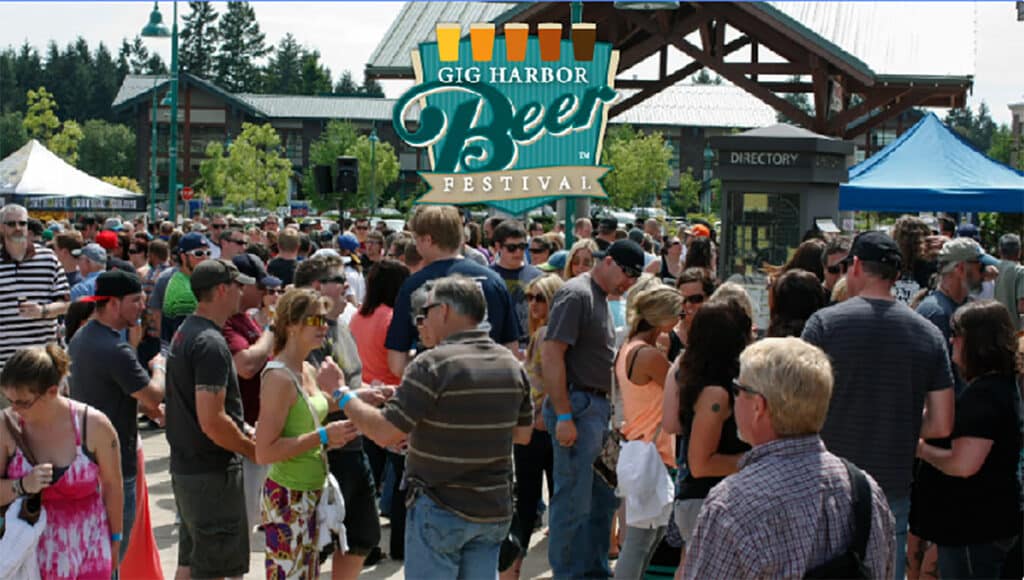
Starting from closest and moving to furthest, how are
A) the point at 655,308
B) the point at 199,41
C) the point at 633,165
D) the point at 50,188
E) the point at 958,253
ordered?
1. the point at 655,308
2. the point at 958,253
3. the point at 50,188
4. the point at 633,165
5. the point at 199,41

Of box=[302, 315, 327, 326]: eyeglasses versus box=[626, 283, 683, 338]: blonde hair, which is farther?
box=[626, 283, 683, 338]: blonde hair

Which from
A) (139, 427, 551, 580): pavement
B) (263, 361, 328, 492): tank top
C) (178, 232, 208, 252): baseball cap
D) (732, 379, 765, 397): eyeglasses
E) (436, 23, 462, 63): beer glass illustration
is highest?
(436, 23, 462, 63): beer glass illustration

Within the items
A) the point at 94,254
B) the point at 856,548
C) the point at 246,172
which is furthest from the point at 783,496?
the point at 246,172

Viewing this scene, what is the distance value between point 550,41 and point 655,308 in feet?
23.8

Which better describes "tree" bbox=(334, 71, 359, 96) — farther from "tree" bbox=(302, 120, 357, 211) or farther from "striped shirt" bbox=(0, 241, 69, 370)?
"striped shirt" bbox=(0, 241, 69, 370)

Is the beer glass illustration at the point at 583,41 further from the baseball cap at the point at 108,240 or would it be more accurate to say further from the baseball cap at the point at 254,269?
the baseball cap at the point at 254,269

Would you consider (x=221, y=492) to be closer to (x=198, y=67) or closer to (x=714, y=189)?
(x=714, y=189)

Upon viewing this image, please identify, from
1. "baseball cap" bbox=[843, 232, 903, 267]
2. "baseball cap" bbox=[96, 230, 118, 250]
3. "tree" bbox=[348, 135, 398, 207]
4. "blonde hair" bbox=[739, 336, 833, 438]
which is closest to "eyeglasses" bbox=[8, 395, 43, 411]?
"blonde hair" bbox=[739, 336, 833, 438]

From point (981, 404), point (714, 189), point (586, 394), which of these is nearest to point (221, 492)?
point (586, 394)

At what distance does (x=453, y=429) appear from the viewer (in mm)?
4625

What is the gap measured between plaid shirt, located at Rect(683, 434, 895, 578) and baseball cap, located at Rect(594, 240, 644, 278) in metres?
3.35

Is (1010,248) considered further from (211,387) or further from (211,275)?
(211,387)

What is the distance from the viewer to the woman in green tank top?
17.4 feet

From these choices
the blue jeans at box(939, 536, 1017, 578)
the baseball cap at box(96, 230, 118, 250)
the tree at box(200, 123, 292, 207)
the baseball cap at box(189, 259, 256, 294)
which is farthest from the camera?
the tree at box(200, 123, 292, 207)
